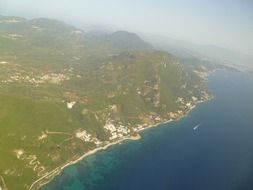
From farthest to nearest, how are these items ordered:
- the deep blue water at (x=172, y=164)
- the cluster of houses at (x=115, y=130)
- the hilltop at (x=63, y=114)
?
the cluster of houses at (x=115, y=130), the hilltop at (x=63, y=114), the deep blue water at (x=172, y=164)

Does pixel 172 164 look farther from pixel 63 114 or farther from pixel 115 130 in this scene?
pixel 63 114

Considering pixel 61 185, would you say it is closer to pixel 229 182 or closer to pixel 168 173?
pixel 168 173

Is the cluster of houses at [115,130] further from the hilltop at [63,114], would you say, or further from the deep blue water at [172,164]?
the deep blue water at [172,164]

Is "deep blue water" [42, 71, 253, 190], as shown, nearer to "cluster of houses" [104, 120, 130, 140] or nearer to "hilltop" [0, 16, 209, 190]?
"cluster of houses" [104, 120, 130, 140]

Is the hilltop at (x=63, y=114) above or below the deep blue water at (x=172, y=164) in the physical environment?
above

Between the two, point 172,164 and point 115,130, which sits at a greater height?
point 115,130

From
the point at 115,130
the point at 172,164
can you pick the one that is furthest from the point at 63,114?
the point at 172,164

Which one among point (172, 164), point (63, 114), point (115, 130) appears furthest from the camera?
point (115, 130)

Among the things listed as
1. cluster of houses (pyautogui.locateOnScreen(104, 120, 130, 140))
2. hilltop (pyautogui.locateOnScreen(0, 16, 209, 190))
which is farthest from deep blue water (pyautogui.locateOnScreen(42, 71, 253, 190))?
hilltop (pyautogui.locateOnScreen(0, 16, 209, 190))

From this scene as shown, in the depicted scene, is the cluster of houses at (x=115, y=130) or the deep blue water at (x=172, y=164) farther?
the cluster of houses at (x=115, y=130)

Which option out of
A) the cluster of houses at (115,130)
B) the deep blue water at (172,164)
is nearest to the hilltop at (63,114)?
the cluster of houses at (115,130)

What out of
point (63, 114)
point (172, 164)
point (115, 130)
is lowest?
point (172, 164)
